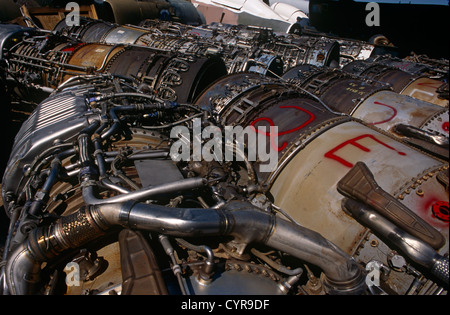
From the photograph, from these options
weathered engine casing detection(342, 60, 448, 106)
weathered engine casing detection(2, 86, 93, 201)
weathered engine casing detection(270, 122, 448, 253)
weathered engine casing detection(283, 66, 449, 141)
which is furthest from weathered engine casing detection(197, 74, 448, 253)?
weathered engine casing detection(342, 60, 448, 106)

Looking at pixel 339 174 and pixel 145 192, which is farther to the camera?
pixel 339 174

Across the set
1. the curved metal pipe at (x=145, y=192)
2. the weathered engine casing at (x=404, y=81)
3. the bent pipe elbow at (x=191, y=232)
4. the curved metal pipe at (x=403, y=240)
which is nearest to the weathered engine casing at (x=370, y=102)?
the weathered engine casing at (x=404, y=81)

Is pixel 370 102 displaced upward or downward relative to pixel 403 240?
upward

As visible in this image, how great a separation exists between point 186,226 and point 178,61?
6054 millimetres

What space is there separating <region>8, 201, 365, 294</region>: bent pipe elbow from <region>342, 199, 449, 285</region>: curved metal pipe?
63cm

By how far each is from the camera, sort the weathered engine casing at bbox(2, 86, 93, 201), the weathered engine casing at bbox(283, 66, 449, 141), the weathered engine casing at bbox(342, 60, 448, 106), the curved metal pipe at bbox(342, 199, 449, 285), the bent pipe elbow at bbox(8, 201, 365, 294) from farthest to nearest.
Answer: the weathered engine casing at bbox(342, 60, 448, 106) < the weathered engine casing at bbox(283, 66, 449, 141) < the weathered engine casing at bbox(2, 86, 93, 201) < the curved metal pipe at bbox(342, 199, 449, 285) < the bent pipe elbow at bbox(8, 201, 365, 294)

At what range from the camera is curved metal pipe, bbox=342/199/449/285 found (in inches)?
132

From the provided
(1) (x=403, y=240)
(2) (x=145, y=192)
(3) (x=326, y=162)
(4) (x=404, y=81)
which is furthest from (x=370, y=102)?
(2) (x=145, y=192)

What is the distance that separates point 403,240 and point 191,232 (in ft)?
8.34

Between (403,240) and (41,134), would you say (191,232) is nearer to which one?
(403,240)

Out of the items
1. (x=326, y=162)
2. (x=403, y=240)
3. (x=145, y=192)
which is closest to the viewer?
(x=403, y=240)

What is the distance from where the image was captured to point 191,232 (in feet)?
10.3

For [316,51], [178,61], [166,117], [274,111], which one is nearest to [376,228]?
[274,111]

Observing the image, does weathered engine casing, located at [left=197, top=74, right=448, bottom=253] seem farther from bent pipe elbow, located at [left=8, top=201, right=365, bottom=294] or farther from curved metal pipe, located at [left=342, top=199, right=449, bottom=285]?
bent pipe elbow, located at [left=8, top=201, right=365, bottom=294]
